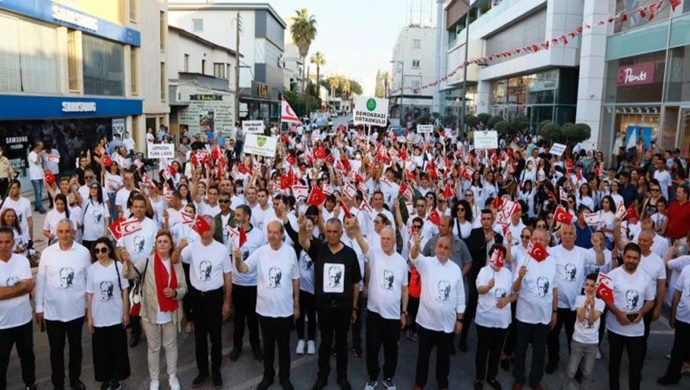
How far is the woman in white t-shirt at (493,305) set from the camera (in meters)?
5.87

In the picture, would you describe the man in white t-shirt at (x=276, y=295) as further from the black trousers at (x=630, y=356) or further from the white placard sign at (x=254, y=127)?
the white placard sign at (x=254, y=127)

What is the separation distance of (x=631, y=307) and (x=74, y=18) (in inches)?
816

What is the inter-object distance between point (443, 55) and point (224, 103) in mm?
42163

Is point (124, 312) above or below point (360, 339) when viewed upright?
above

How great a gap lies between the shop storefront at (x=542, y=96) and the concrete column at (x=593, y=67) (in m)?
4.08

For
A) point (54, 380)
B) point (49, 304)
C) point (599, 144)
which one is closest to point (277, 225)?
point (49, 304)

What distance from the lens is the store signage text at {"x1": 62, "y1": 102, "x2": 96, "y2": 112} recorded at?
65.6 ft

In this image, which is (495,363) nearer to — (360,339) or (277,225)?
(360,339)

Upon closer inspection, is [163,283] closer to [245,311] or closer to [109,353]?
[109,353]

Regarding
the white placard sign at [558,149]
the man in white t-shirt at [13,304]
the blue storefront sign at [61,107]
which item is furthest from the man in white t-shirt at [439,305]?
the blue storefront sign at [61,107]

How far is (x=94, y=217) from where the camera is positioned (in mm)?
8430

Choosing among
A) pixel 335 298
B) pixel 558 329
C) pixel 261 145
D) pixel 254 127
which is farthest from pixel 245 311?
pixel 254 127

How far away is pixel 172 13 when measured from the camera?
58656 millimetres

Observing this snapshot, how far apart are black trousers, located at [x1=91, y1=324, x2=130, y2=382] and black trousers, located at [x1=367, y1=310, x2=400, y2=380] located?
249 cm
